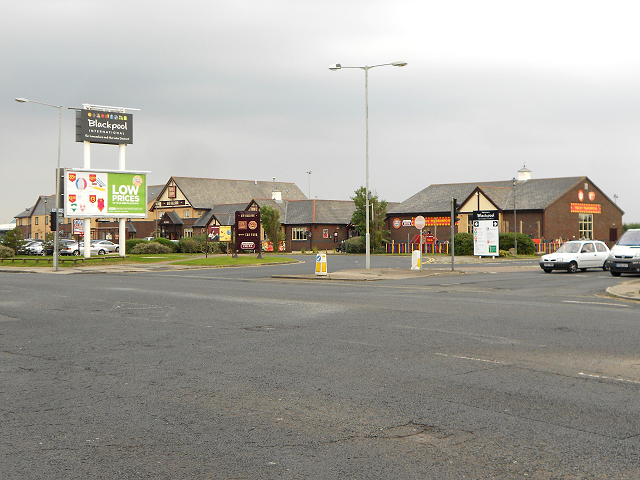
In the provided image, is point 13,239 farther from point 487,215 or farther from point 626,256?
point 626,256

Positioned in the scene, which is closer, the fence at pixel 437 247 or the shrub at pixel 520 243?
the shrub at pixel 520 243

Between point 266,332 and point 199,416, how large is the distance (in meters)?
5.62

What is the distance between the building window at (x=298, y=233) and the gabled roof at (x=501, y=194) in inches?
474

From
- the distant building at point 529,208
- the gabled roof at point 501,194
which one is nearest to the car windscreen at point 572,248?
the distant building at point 529,208

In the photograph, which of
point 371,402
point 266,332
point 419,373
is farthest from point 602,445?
point 266,332

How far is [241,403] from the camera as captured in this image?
6828mm

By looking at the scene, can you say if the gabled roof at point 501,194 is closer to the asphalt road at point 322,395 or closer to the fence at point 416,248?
the fence at point 416,248

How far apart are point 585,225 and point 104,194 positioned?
52232mm

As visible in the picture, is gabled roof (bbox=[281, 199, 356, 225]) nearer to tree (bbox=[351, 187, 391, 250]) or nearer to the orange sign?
tree (bbox=[351, 187, 391, 250])

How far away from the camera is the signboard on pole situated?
48688 mm

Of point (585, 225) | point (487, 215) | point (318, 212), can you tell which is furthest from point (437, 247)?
point (318, 212)

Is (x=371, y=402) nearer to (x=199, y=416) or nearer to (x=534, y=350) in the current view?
(x=199, y=416)

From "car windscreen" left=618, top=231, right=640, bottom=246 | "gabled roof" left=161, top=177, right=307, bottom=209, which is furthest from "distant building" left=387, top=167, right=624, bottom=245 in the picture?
"car windscreen" left=618, top=231, right=640, bottom=246

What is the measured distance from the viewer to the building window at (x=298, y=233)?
85.5m
